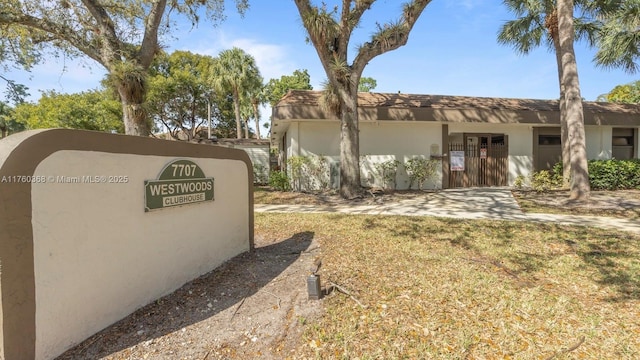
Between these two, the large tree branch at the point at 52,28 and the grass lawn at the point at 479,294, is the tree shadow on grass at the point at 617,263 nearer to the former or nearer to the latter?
the grass lawn at the point at 479,294

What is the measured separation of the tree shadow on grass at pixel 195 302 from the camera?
8.54 feet

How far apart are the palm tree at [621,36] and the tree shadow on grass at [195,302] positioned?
14374mm

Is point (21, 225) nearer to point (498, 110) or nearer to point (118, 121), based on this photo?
point (498, 110)

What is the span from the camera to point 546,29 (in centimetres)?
1202

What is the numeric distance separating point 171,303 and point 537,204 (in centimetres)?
934

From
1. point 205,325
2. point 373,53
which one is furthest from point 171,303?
point 373,53

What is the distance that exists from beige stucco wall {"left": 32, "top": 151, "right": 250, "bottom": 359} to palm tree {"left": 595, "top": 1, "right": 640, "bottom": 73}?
15.3 meters

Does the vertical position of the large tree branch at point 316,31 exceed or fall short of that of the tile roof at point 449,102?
it exceeds it

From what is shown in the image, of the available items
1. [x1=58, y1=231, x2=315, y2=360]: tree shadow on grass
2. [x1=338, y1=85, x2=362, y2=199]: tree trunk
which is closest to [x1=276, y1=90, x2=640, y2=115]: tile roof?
[x1=338, y1=85, x2=362, y2=199]: tree trunk

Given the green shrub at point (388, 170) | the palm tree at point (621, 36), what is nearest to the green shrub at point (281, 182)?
the green shrub at point (388, 170)

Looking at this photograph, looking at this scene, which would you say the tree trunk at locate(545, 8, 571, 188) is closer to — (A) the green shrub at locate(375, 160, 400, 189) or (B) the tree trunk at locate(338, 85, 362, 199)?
(A) the green shrub at locate(375, 160, 400, 189)

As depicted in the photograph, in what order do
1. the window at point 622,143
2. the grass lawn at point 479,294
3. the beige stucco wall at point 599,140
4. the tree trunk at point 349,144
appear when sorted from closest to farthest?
the grass lawn at point 479,294
the tree trunk at point 349,144
the beige stucco wall at point 599,140
the window at point 622,143

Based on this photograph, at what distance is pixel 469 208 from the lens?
830 cm

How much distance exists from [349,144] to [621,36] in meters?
11.1
